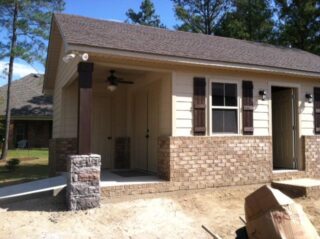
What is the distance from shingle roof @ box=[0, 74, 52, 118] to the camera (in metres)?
25.2

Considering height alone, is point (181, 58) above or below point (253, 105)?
above

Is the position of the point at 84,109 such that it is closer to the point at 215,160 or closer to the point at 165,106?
the point at 165,106

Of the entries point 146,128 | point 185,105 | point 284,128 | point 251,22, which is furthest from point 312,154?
point 251,22

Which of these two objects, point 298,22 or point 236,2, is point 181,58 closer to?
point 298,22

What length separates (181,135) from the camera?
7.61 m

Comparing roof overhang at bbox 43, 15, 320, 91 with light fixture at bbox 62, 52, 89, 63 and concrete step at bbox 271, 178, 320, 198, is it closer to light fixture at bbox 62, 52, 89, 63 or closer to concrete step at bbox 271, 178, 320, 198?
light fixture at bbox 62, 52, 89, 63

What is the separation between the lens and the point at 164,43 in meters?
8.27

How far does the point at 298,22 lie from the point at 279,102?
13.2m

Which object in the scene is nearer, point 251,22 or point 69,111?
point 69,111

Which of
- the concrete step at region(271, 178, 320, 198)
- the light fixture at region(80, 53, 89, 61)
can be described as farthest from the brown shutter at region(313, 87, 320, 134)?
the light fixture at region(80, 53, 89, 61)

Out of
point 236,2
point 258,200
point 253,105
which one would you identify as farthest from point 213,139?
point 236,2

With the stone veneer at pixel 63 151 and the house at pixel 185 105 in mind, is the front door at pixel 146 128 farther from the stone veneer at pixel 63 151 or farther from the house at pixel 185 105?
the stone veneer at pixel 63 151

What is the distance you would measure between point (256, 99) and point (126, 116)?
3919 mm

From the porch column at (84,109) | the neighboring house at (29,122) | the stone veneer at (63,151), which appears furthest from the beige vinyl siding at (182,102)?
the neighboring house at (29,122)
